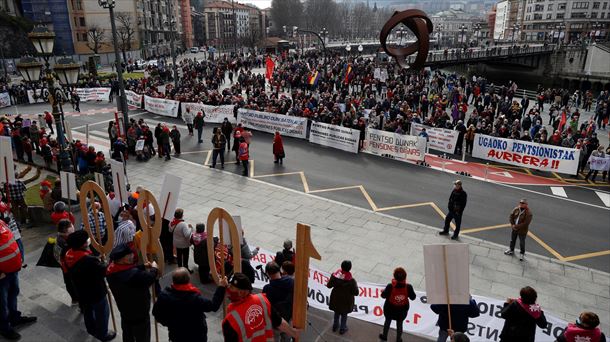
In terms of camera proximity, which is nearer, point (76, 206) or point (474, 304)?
point (474, 304)

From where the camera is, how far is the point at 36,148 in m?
19.7

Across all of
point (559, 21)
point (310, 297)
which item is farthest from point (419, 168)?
point (559, 21)

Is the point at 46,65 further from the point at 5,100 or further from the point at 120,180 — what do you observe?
the point at 5,100

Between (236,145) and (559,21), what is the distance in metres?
130

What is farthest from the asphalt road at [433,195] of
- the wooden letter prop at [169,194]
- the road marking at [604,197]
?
the wooden letter prop at [169,194]

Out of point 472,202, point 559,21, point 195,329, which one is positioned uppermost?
point 559,21

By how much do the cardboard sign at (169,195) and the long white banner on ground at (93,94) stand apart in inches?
1158

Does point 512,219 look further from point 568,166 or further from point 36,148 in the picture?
point 36,148

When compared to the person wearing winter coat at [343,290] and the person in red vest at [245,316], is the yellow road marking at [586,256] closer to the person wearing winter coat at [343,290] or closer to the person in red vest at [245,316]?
the person wearing winter coat at [343,290]

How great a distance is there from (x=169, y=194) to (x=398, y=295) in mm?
4053

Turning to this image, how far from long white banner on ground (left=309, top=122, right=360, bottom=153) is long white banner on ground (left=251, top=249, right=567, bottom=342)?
1262cm

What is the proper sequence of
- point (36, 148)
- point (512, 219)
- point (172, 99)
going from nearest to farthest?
point (512, 219), point (36, 148), point (172, 99)

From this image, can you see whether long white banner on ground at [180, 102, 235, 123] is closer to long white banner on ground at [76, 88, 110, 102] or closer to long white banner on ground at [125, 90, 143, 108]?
long white banner on ground at [125, 90, 143, 108]

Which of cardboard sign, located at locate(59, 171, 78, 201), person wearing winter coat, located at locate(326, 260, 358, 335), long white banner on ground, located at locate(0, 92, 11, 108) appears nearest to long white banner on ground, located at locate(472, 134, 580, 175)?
person wearing winter coat, located at locate(326, 260, 358, 335)
